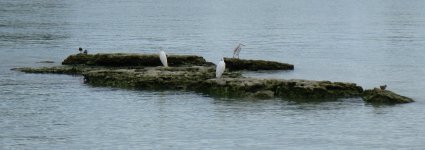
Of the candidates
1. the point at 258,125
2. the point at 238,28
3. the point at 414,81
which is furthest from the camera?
the point at 238,28

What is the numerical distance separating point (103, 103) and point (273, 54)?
2514 cm

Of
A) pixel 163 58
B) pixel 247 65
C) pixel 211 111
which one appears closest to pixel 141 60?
pixel 163 58

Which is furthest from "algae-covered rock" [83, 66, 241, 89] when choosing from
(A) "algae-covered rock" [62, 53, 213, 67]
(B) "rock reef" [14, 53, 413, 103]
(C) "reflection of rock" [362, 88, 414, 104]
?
(C) "reflection of rock" [362, 88, 414, 104]

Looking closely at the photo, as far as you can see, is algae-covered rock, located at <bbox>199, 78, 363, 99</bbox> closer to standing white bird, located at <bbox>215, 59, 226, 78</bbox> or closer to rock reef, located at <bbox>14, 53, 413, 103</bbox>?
rock reef, located at <bbox>14, 53, 413, 103</bbox>

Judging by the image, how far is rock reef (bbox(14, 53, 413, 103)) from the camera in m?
42.3

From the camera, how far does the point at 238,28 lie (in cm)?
9956

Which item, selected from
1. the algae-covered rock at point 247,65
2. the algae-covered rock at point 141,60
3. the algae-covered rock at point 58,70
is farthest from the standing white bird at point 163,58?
the algae-covered rock at point 58,70

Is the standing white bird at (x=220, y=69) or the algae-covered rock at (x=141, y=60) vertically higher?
the algae-covered rock at (x=141, y=60)

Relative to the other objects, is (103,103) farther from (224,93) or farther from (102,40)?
(102,40)

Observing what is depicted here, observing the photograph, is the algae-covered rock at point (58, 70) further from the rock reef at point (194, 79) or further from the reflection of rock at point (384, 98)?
the reflection of rock at point (384, 98)

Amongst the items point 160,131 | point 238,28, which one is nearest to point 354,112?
point 160,131

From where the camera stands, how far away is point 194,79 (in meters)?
44.9

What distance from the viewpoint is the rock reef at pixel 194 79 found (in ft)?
139

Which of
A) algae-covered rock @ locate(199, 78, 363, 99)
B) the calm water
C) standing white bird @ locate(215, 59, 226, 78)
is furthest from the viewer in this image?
standing white bird @ locate(215, 59, 226, 78)
